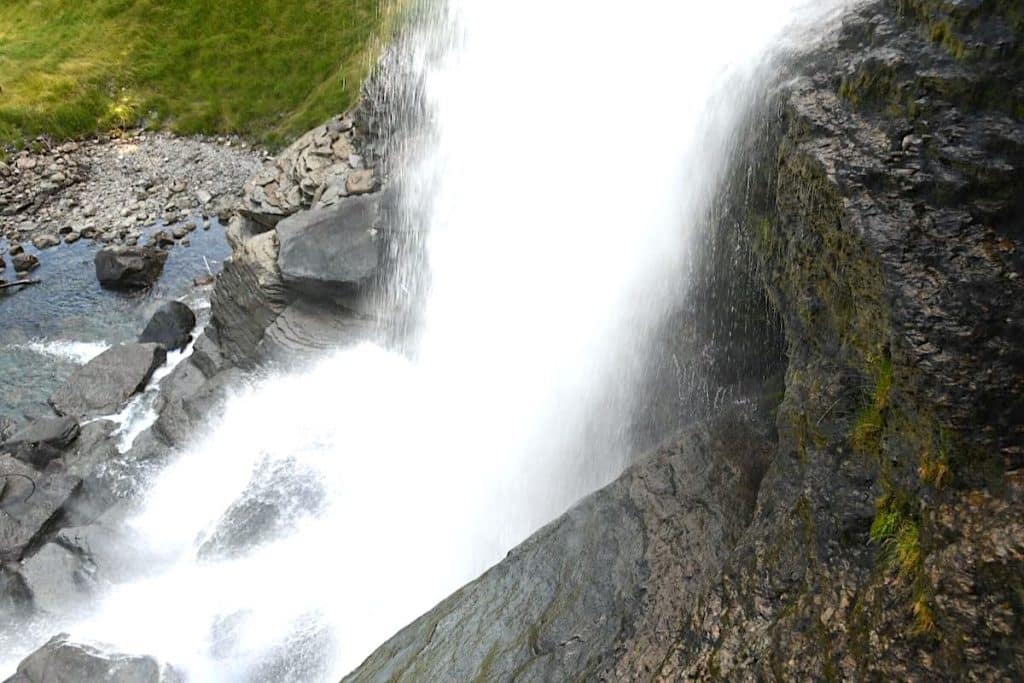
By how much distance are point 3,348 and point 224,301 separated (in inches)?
389

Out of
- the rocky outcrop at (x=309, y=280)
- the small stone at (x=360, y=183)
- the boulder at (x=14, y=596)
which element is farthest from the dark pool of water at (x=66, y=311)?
the small stone at (x=360, y=183)

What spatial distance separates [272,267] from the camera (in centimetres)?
1920

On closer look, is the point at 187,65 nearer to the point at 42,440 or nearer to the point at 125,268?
the point at 125,268

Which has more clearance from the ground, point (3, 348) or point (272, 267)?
point (272, 267)

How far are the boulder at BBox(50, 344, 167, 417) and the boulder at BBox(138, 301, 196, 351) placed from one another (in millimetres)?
1189

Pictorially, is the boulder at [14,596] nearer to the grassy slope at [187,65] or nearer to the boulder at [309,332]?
the boulder at [309,332]

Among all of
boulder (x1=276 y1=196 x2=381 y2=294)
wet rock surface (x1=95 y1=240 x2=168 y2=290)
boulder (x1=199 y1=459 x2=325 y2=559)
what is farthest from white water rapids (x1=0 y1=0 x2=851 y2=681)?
wet rock surface (x1=95 y1=240 x2=168 y2=290)

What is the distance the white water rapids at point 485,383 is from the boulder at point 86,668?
397 mm

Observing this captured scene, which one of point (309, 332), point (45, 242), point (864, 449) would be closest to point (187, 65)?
point (45, 242)

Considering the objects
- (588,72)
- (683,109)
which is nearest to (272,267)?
(588,72)

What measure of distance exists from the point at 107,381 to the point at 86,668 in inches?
425

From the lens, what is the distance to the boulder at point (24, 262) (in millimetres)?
29266

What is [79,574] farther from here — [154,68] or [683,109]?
[154,68]

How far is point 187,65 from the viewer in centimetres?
4488
